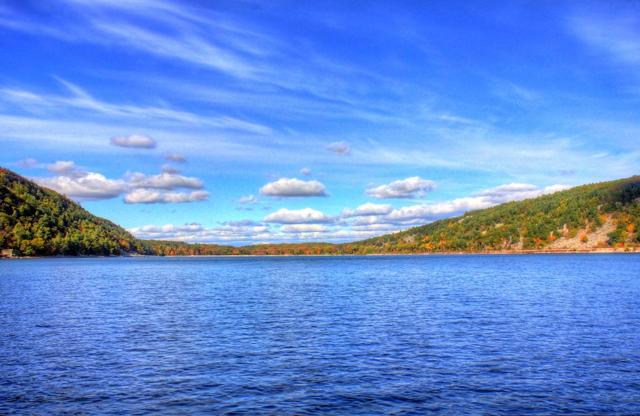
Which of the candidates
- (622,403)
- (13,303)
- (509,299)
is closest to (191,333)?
(622,403)

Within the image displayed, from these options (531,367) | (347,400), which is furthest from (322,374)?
(531,367)

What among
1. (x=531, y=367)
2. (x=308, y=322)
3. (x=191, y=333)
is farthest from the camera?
(x=308, y=322)

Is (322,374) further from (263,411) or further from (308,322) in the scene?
(308,322)

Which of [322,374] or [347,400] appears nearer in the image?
[347,400]

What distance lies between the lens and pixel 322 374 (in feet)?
111

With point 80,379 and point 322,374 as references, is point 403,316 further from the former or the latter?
point 80,379

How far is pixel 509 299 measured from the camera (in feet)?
261

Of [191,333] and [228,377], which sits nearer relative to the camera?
[228,377]

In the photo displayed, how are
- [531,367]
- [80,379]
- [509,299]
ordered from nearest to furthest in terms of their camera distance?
[80,379]
[531,367]
[509,299]

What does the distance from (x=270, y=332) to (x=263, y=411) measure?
950 inches

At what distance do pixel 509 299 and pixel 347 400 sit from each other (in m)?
58.9

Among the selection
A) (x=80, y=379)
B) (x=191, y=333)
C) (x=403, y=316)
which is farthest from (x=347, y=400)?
(x=403, y=316)

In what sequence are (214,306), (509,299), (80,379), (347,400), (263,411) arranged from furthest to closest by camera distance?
(509,299) < (214,306) < (80,379) < (347,400) < (263,411)

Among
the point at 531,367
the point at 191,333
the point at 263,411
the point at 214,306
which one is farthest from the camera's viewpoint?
the point at 214,306
